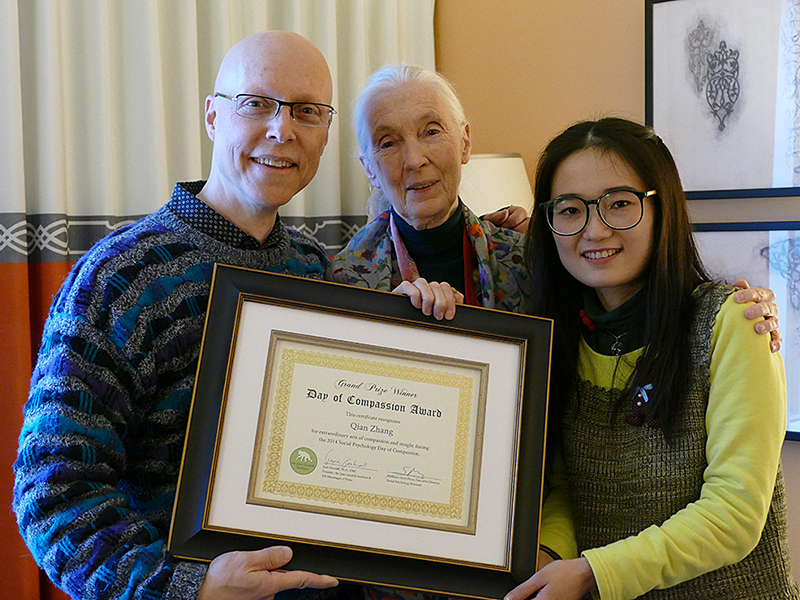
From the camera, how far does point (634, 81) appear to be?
2777mm

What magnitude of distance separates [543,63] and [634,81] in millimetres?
380

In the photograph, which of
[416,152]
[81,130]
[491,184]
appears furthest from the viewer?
[491,184]

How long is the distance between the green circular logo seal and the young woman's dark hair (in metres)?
0.54

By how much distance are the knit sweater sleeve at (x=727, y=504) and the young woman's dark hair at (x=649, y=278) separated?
0.09 m

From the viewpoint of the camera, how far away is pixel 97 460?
3.70ft

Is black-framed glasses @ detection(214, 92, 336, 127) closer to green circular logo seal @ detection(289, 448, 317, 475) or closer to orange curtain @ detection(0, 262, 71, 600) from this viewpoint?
green circular logo seal @ detection(289, 448, 317, 475)

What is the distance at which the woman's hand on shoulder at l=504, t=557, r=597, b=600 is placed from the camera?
1150 mm

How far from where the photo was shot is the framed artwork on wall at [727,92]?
8.09ft

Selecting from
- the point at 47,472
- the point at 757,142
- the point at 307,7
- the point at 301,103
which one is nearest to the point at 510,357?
the point at 301,103

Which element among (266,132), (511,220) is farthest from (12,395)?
(511,220)

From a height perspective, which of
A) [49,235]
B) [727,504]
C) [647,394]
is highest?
[49,235]

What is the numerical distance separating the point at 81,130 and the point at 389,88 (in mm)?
1002

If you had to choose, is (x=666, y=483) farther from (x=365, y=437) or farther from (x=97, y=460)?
(x=97, y=460)

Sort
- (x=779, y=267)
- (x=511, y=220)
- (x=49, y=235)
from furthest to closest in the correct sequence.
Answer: (x=779, y=267) → (x=49, y=235) → (x=511, y=220)
